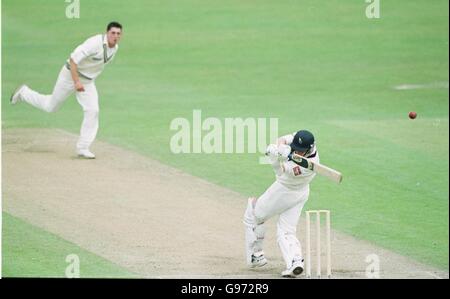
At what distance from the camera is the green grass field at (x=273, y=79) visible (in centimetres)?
1223

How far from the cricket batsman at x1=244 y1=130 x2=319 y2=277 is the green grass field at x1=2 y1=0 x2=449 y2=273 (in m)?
1.52

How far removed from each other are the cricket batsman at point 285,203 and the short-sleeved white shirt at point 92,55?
3.20 m

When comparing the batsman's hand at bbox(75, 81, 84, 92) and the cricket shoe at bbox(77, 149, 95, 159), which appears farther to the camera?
the cricket shoe at bbox(77, 149, 95, 159)

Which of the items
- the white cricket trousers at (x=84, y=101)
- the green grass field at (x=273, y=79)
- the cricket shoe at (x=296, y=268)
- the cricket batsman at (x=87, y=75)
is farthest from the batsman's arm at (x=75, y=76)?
the cricket shoe at (x=296, y=268)

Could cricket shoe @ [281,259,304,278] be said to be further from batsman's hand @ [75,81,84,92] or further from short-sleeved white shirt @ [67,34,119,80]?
short-sleeved white shirt @ [67,34,119,80]

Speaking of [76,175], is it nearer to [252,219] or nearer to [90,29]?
[252,219]

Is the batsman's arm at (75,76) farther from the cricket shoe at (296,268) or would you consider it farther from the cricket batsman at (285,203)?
the cricket shoe at (296,268)

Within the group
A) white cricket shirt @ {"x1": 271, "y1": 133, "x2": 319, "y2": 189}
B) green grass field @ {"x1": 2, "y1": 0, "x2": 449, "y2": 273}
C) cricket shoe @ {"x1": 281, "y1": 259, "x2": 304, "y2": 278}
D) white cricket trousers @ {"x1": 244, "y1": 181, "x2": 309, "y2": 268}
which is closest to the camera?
cricket shoe @ {"x1": 281, "y1": 259, "x2": 304, "y2": 278}

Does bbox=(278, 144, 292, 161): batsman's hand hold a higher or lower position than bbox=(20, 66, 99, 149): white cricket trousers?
lower

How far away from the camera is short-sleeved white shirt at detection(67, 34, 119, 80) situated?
12281 mm

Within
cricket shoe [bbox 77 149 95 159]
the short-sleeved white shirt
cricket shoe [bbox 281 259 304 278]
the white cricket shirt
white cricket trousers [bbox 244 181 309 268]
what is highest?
the short-sleeved white shirt

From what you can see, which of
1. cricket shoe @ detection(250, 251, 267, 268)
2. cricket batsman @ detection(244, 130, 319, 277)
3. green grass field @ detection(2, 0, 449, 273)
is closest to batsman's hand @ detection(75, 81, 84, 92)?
green grass field @ detection(2, 0, 449, 273)

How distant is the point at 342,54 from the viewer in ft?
53.2
